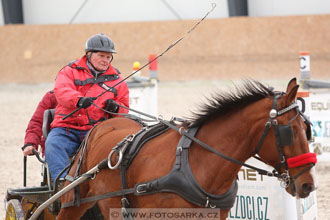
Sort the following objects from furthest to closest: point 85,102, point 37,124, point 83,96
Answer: point 37,124
point 83,96
point 85,102

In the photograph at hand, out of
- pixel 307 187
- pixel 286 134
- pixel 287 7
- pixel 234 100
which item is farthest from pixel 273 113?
pixel 287 7

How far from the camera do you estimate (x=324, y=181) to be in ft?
25.1

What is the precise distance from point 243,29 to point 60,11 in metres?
6.34

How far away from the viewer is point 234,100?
3471 millimetres

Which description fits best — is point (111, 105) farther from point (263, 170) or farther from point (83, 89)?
point (263, 170)

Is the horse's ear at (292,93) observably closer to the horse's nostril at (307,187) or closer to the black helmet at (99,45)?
the horse's nostril at (307,187)

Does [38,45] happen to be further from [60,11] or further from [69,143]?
[69,143]

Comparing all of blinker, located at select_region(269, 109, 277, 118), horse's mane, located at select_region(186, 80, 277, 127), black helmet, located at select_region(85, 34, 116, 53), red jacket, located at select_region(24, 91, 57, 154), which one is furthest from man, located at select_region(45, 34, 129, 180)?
blinker, located at select_region(269, 109, 277, 118)

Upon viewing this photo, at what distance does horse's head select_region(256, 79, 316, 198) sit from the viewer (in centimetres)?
317

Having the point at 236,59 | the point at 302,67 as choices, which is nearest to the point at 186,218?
the point at 302,67

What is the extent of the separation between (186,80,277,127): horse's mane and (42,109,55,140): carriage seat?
5.35 feet

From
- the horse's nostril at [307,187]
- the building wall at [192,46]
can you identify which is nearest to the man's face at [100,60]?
the horse's nostril at [307,187]

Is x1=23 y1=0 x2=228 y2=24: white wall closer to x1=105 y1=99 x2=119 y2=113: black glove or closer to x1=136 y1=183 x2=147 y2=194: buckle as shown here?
x1=105 y1=99 x2=119 y2=113: black glove

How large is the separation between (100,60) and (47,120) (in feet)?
2.35
